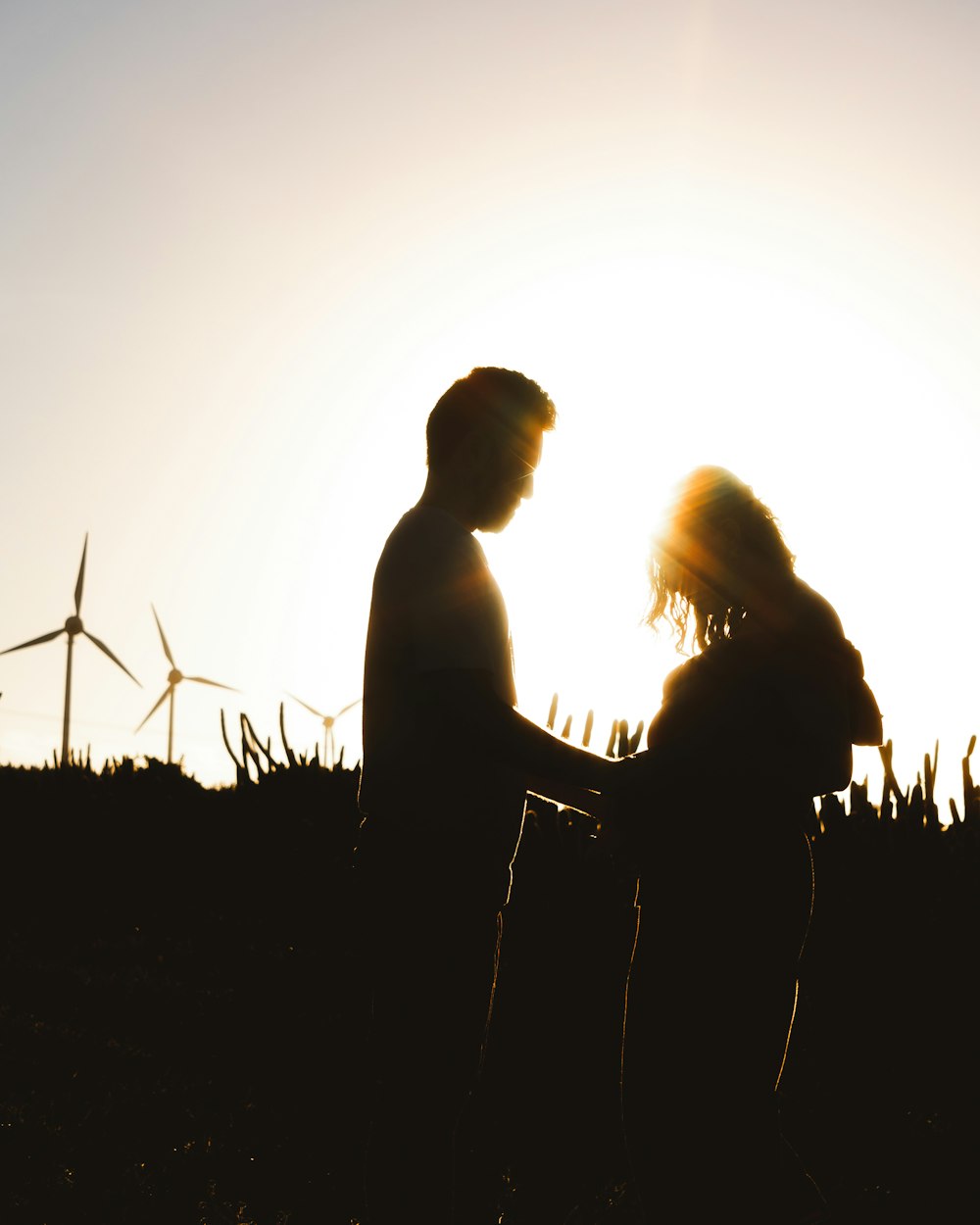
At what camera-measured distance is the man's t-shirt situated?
9.59 ft

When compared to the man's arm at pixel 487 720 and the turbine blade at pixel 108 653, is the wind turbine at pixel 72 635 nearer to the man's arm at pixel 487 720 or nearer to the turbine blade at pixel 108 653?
the turbine blade at pixel 108 653

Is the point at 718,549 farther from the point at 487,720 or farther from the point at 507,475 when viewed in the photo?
the point at 487,720

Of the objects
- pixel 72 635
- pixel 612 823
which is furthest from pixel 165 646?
pixel 612 823

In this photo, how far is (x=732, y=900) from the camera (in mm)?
3154

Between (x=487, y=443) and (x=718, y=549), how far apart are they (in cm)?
80

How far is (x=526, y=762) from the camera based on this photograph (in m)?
2.94

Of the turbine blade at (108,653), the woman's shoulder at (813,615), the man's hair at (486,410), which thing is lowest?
the woman's shoulder at (813,615)

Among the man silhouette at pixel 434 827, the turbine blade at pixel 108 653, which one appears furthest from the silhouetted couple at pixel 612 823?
the turbine blade at pixel 108 653

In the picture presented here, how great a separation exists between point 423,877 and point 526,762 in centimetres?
38

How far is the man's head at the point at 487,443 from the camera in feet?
10.6

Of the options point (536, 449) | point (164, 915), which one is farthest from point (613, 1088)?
point (164, 915)

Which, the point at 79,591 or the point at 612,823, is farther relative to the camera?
the point at 79,591

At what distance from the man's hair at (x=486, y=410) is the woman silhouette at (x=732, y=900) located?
84 centimetres

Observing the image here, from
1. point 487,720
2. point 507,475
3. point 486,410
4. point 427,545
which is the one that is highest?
point 486,410
